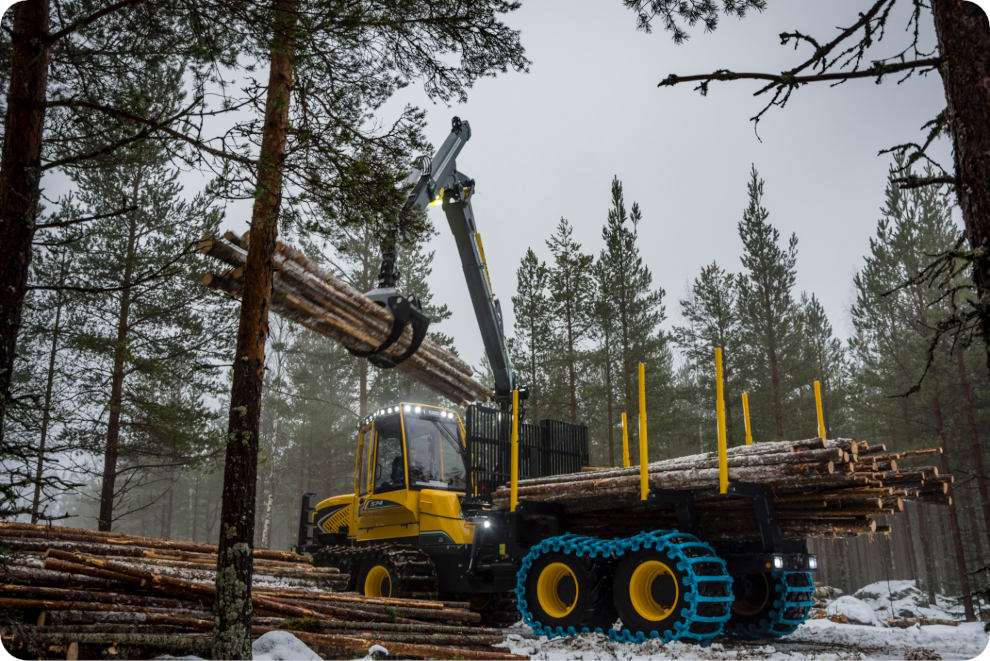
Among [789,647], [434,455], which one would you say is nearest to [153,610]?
[434,455]

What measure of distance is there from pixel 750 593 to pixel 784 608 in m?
0.57

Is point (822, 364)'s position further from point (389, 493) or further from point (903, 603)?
point (389, 493)

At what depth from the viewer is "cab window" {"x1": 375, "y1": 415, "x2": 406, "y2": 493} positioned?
33.8ft

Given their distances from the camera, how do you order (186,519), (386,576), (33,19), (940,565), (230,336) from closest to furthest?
(33,19) < (386,576) < (230,336) < (940,565) < (186,519)

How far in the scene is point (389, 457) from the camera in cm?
1046

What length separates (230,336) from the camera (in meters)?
17.5

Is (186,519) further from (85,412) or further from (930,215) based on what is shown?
(930,215)

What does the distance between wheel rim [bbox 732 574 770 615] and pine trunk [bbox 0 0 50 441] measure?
29.2 ft

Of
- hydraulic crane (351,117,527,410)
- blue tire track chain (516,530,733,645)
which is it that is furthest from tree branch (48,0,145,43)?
blue tire track chain (516,530,733,645)

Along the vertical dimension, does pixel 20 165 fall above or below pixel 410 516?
above

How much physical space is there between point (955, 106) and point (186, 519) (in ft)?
193

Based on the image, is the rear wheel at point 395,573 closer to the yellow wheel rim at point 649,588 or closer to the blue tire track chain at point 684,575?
the blue tire track chain at point 684,575

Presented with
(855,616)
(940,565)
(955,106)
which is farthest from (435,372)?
(940,565)

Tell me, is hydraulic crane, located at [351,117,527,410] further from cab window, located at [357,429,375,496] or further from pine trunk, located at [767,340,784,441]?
pine trunk, located at [767,340,784,441]
